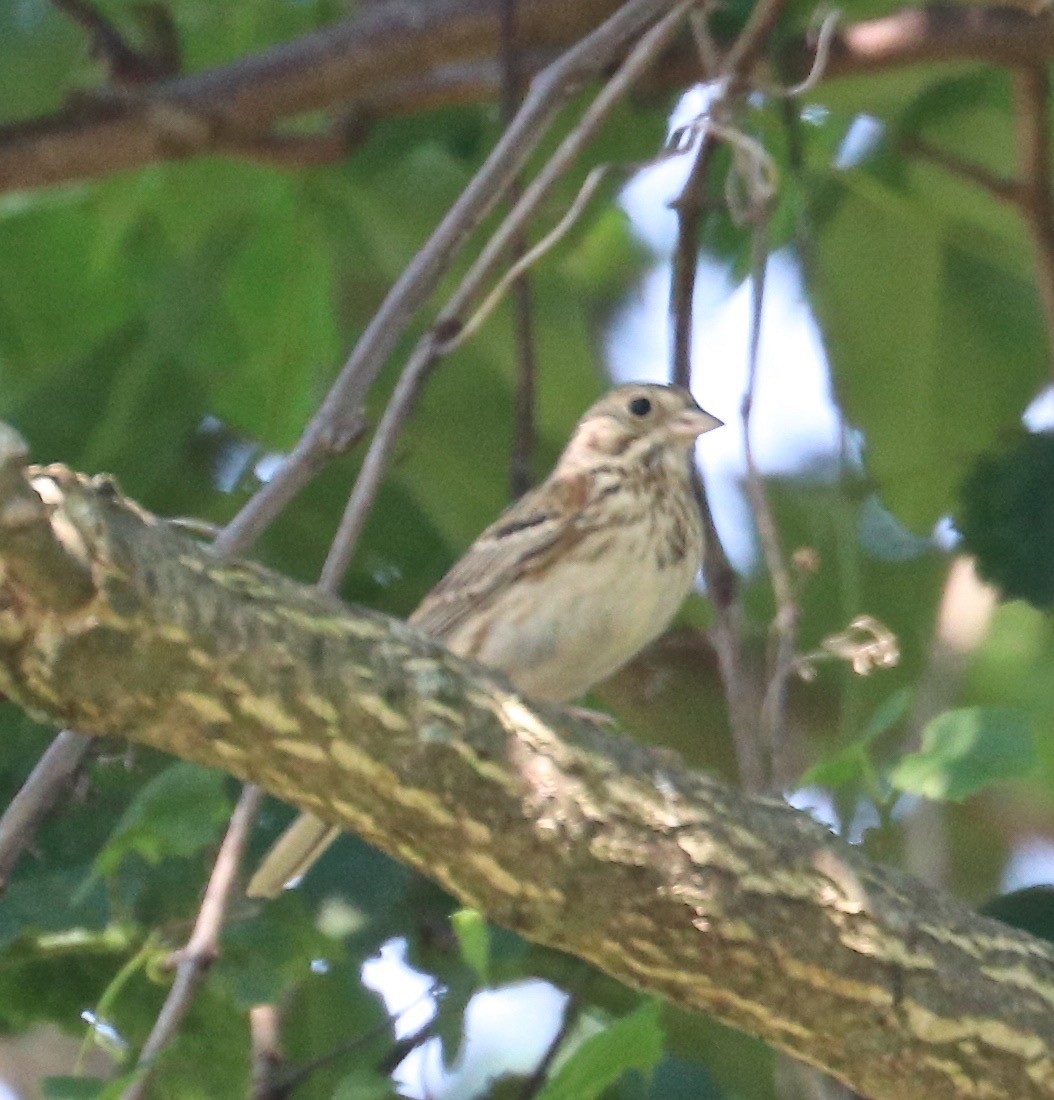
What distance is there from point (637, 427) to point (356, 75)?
1042mm

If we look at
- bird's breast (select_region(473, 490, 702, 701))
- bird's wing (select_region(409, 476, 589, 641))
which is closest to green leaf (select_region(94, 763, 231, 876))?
bird's wing (select_region(409, 476, 589, 641))

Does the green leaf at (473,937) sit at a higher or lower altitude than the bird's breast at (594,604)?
lower

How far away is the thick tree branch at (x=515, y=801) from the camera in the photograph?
2.41 metres

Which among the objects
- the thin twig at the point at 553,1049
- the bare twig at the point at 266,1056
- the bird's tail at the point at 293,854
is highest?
the bird's tail at the point at 293,854

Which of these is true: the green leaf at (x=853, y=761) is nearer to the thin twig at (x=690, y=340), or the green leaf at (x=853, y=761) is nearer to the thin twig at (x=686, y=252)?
the thin twig at (x=690, y=340)

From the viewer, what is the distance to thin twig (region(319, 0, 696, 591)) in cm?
321

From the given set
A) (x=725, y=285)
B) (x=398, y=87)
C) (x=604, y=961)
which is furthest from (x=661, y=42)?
(x=604, y=961)

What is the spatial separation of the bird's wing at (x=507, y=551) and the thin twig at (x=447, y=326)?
0.77m

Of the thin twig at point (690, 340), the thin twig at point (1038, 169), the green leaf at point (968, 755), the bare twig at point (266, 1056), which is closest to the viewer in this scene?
the green leaf at point (968, 755)

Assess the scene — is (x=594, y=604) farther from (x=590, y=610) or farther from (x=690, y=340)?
(x=690, y=340)

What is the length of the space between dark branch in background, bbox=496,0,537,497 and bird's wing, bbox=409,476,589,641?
153 millimetres

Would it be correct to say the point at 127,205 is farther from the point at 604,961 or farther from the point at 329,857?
the point at 604,961

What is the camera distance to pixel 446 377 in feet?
14.9

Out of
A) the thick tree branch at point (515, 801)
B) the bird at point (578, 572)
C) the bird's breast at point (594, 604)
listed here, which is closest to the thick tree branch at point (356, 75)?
the bird at point (578, 572)
